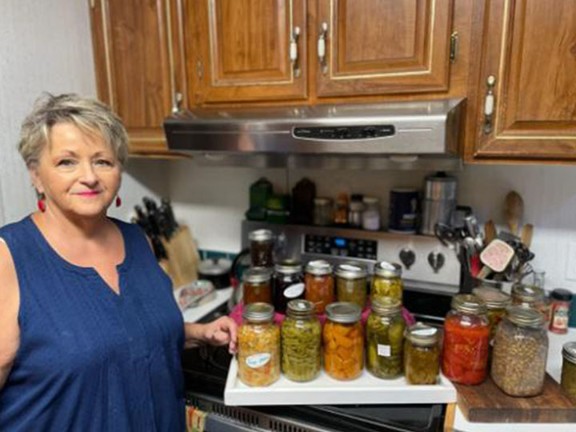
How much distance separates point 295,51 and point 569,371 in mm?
1017

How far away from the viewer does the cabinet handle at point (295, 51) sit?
3.78 feet

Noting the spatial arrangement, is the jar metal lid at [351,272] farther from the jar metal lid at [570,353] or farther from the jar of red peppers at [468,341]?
the jar metal lid at [570,353]

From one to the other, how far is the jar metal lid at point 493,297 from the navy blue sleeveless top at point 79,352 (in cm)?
78

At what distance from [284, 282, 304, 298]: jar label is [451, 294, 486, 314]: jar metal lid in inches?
15.2

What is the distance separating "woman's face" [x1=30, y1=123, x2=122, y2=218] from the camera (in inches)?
34.6

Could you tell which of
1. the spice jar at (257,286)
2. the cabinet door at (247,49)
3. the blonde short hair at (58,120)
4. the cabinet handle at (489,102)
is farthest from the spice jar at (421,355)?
the blonde short hair at (58,120)

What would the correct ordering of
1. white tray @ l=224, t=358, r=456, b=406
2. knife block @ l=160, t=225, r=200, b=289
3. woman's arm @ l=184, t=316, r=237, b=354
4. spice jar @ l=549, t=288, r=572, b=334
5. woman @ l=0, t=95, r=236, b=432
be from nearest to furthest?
A: woman @ l=0, t=95, r=236, b=432
white tray @ l=224, t=358, r=456, b=406
woman's arm @ l=184, t=316, r=237, b=354
spice jar @ l=549, t=288, r=572, b=334
knife block @ l=160, t=225, r=200, b=289

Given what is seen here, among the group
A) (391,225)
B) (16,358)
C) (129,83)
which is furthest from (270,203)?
(16,358)

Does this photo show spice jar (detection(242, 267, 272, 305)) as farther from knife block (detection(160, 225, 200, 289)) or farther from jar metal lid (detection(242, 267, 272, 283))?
knife block (detection(160, 225, 200, 289))

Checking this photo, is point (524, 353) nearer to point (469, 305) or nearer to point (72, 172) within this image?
point (469, 305)

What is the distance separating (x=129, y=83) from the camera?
1.41 metres

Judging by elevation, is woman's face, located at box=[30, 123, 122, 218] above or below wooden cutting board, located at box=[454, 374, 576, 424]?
above

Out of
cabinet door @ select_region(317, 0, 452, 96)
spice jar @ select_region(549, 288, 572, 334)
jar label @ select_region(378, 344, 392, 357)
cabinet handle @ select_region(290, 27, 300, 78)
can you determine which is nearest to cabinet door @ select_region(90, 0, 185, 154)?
cabinet handle @ select_region(290, 27, 300, 78)

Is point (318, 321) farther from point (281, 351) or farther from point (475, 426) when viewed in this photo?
point (475, 426)
